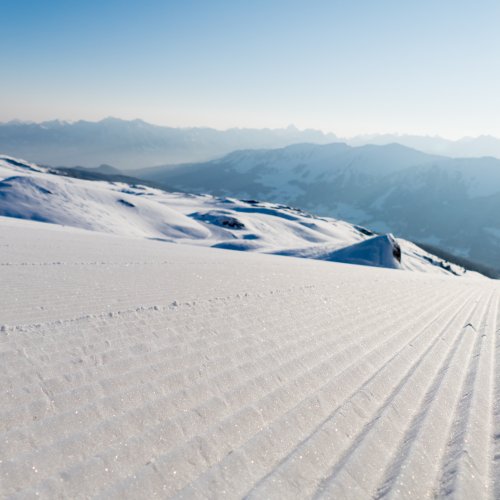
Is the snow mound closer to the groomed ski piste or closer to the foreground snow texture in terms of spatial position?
the groomed ski piste

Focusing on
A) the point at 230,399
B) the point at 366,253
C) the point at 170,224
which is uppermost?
the point at 230,399

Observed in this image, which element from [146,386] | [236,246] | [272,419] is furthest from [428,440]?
[236,246]

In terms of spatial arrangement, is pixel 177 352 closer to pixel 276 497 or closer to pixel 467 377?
pixel 276 497

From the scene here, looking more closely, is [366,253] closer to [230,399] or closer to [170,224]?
[170,224]

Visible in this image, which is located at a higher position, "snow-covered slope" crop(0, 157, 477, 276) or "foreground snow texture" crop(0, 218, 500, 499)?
"foreground snow texture" crop(0, 218, 500, 499)

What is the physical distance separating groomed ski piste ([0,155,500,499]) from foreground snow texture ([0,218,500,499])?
0.5 inches

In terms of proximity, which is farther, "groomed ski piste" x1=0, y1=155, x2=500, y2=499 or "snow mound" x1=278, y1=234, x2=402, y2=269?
"snow mound" x1=278, y1=234, x2=402, y2=269

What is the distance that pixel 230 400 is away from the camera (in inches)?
130

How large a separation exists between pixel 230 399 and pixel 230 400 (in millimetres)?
16

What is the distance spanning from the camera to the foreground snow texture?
2.38 m

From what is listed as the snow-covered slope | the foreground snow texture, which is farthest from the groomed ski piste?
the snow-covered slope

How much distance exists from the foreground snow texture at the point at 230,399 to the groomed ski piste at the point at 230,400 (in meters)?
0.01

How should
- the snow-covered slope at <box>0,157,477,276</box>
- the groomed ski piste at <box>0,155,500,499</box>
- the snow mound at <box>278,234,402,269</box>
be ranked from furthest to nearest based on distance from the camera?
the snow-covered slope at <box>0,157,477,276</box> → the snow mound at <box>278,234,402,269</box> → the groomed ski piste at <box>0,155,500,499</box>

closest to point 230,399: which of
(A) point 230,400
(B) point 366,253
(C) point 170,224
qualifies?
(A) point 230,400
